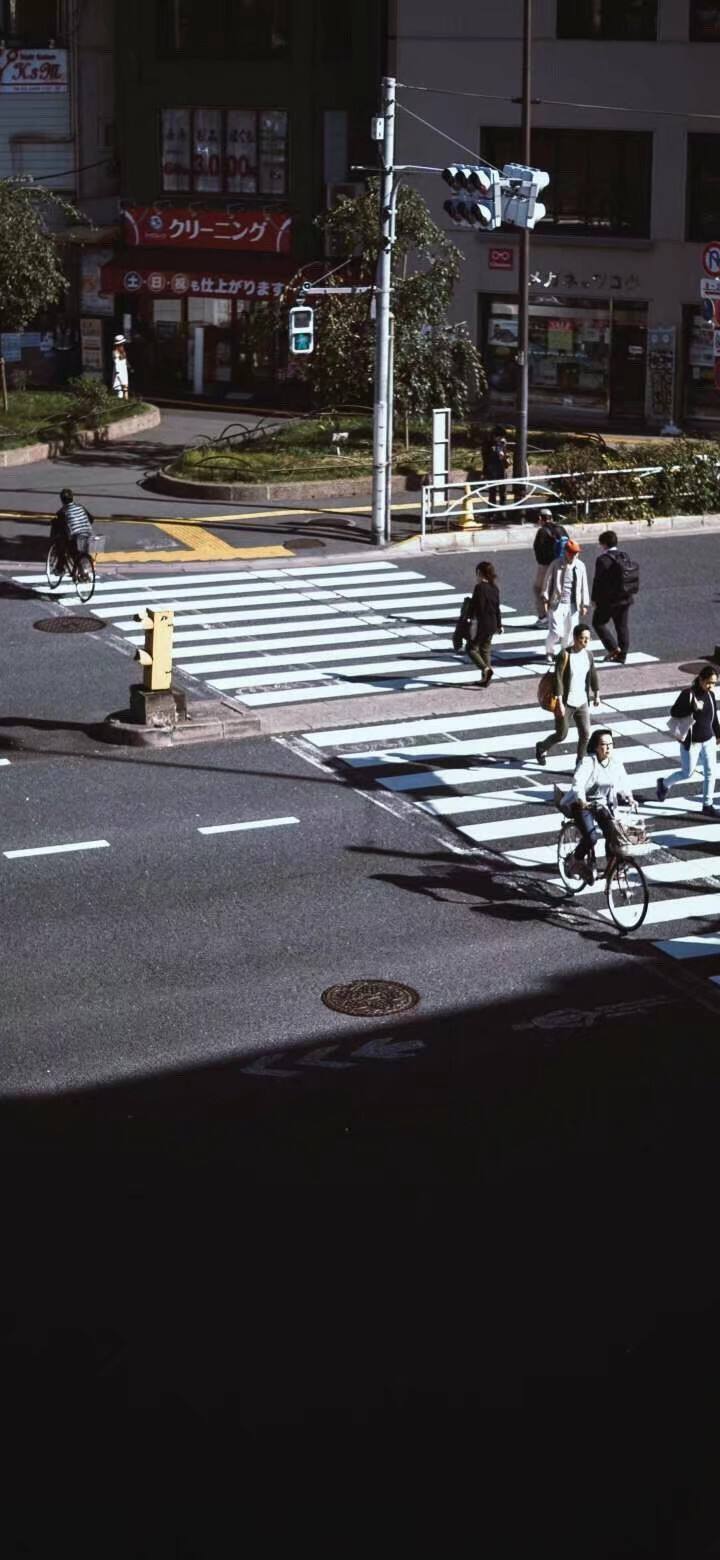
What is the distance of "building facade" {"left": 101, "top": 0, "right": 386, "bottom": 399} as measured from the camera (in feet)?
160

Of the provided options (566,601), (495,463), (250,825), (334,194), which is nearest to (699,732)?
(566,601)

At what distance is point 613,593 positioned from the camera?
24938mm

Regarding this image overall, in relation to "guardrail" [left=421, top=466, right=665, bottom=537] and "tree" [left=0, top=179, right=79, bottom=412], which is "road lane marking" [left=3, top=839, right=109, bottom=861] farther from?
"tree" [left=0, top=179, right=79, bottom=412]

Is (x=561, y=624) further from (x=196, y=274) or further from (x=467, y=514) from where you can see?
(x=196, y=274)

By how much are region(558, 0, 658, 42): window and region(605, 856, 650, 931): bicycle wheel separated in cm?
3368

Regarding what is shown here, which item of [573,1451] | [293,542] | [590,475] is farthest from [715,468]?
[573,1451]

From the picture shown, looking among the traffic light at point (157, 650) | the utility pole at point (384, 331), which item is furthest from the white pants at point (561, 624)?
the utility pole at point (384, 331)

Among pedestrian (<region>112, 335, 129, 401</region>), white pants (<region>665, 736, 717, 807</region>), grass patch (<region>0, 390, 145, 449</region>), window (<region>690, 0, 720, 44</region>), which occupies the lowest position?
white pants (<region>665, 736, 717, 807</region>)

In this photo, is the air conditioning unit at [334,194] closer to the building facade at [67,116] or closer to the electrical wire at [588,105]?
the electrical wire at [588,105]

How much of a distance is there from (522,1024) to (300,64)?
38838mm

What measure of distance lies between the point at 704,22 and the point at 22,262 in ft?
53.4

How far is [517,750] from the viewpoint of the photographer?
22344mm

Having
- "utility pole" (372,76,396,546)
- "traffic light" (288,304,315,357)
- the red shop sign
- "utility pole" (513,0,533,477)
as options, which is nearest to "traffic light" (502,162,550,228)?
"utility pole" (372,76,396,546)

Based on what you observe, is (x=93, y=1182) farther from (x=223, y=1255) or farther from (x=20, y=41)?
(x=20, y=41)
